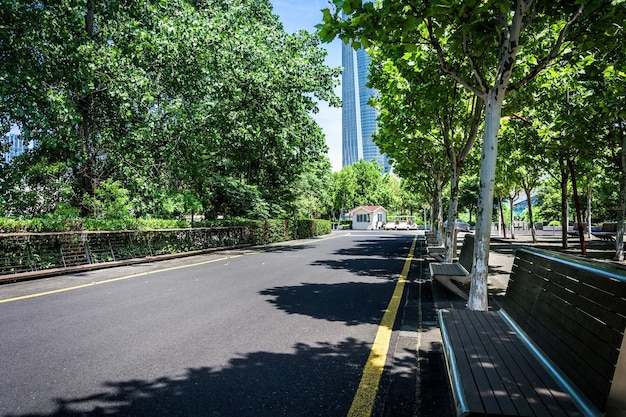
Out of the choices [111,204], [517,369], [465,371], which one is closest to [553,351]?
[517,369]

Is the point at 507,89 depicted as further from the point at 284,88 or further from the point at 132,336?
the point at 284,88

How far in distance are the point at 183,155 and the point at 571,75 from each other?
1587 cm

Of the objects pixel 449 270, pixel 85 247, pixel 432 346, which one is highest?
pixel 85 247

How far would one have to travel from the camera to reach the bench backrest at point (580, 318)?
187 centimetres

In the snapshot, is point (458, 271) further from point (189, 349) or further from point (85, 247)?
point (85, 247)

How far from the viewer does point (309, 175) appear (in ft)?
119

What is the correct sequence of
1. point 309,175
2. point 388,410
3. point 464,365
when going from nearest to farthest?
point 464,365, point 388,410, point 309,175

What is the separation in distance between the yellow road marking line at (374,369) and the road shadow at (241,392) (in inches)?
2.8

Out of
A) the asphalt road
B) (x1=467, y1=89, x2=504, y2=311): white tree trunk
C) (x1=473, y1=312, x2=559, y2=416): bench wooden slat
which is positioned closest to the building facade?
the asphalt road

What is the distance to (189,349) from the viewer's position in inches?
170

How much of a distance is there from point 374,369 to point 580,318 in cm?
201

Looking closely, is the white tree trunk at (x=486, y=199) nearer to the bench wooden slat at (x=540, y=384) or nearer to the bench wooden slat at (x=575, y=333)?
the bench wooden slat at (x=575, y=333)

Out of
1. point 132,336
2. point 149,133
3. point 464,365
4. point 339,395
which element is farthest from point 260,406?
point 149,133

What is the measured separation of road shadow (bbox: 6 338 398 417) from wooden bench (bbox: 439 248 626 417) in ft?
3.32
